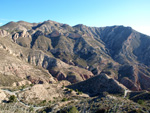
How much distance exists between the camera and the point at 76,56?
157 m

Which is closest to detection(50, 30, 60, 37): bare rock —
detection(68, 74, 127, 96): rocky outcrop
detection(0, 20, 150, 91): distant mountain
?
detection(0, 20, 150, 91): distant mountain

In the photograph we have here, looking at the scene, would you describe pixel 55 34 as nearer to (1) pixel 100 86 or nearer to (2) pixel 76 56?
(2) pixel 76 56

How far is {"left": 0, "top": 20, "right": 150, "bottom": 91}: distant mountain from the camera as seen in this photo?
371 ft

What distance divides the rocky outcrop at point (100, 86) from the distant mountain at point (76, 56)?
89.2 feet

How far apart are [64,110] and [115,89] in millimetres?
39831

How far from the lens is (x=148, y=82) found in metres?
110

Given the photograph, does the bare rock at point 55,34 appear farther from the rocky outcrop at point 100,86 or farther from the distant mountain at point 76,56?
the rocky outcrop at point 100,86

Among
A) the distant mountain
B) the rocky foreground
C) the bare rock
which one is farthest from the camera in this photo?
the bare rock

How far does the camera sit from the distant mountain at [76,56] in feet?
371

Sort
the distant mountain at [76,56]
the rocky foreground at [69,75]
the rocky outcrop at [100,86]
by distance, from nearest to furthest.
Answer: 1. the rocky foreground at [69,75]
2. the rocky outcrop at [100,86]
3. the distant mountain at [76,56]

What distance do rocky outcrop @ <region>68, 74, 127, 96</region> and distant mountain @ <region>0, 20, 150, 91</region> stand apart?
27.2 m

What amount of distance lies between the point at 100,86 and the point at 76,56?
272ft

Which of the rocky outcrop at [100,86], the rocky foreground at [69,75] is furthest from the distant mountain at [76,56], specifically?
the rocky outcrop at [100,86]

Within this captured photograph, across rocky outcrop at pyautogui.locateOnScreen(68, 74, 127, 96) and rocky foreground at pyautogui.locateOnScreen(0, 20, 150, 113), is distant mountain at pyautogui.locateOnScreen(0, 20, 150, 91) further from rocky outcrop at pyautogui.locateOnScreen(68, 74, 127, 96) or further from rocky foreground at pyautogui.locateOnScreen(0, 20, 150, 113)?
rocky outcrop at pyautogui.locateOnScreen(68, 74, 127, 96)
